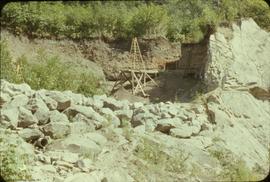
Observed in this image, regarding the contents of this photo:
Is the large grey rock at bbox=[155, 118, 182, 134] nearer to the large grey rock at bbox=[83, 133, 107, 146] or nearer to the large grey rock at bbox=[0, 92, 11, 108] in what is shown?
the large grey rock at bbox=[83, 133, 107, 146]

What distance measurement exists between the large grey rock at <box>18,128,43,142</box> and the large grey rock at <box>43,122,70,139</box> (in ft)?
0.34

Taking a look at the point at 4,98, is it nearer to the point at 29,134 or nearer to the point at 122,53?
the point at 29,134

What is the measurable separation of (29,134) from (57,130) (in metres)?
0.34

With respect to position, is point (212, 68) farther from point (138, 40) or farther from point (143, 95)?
point (138, 40)

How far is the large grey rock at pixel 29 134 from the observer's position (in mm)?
5522

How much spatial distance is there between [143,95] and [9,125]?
5271 millimetres

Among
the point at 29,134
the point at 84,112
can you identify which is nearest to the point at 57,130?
the point at 29,134

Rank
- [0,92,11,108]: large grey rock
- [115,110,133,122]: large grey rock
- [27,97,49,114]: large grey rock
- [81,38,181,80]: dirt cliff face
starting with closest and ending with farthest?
[27,97,49,114]: large grey rock < [0,92,11,108]: large grey rock < [115,110,133,122]: large grey rock < [81,38,181,80]: dirt cliff face

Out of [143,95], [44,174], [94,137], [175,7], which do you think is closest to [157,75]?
[143,95]

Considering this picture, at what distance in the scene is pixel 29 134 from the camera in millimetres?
5617

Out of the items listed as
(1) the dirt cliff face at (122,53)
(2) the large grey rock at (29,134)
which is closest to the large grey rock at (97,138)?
(2) the large grey rock at (29,134)

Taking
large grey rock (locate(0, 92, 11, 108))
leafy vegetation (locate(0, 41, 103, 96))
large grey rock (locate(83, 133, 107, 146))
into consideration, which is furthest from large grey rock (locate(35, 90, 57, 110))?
leafy vegetation (locate(0, 41, 103, 96))

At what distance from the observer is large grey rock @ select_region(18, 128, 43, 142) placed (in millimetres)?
5522

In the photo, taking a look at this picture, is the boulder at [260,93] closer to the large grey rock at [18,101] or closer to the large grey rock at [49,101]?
the large grey rock at [49,101]
